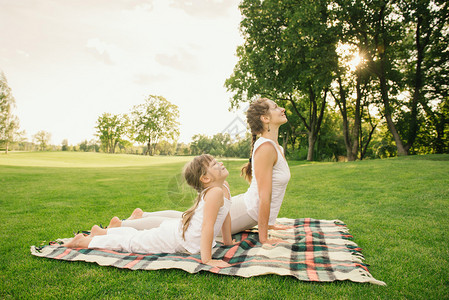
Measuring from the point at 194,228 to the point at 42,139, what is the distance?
9990 cm

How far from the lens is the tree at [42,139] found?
270 ft

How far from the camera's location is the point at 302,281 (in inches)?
94.7

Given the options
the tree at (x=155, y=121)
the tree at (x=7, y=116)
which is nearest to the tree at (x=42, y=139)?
the tree at (x=155, y=121)

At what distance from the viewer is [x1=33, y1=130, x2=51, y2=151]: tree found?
3243 inches

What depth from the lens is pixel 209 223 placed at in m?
2.74

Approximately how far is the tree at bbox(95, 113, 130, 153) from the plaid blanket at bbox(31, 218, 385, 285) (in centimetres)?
6360

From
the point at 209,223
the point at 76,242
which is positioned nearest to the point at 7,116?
the point at 76,242

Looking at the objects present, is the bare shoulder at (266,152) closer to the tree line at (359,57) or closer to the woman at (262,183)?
the woman at (262,183)

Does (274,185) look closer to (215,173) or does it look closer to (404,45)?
(215,173)

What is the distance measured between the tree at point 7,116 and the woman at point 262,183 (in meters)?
44.3

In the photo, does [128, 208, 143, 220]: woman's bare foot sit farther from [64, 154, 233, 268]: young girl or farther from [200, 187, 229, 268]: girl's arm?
[200, 187, 229, 268]: girl's arm

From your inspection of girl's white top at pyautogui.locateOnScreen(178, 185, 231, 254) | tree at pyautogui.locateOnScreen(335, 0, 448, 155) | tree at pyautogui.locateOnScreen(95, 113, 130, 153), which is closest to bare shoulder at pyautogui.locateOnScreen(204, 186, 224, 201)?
girl's white top at pyautogui.locateOnScreen(178, 185, 231, 254)

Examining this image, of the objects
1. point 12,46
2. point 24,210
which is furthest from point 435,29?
point 12,46

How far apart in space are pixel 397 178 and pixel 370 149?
122 feet
